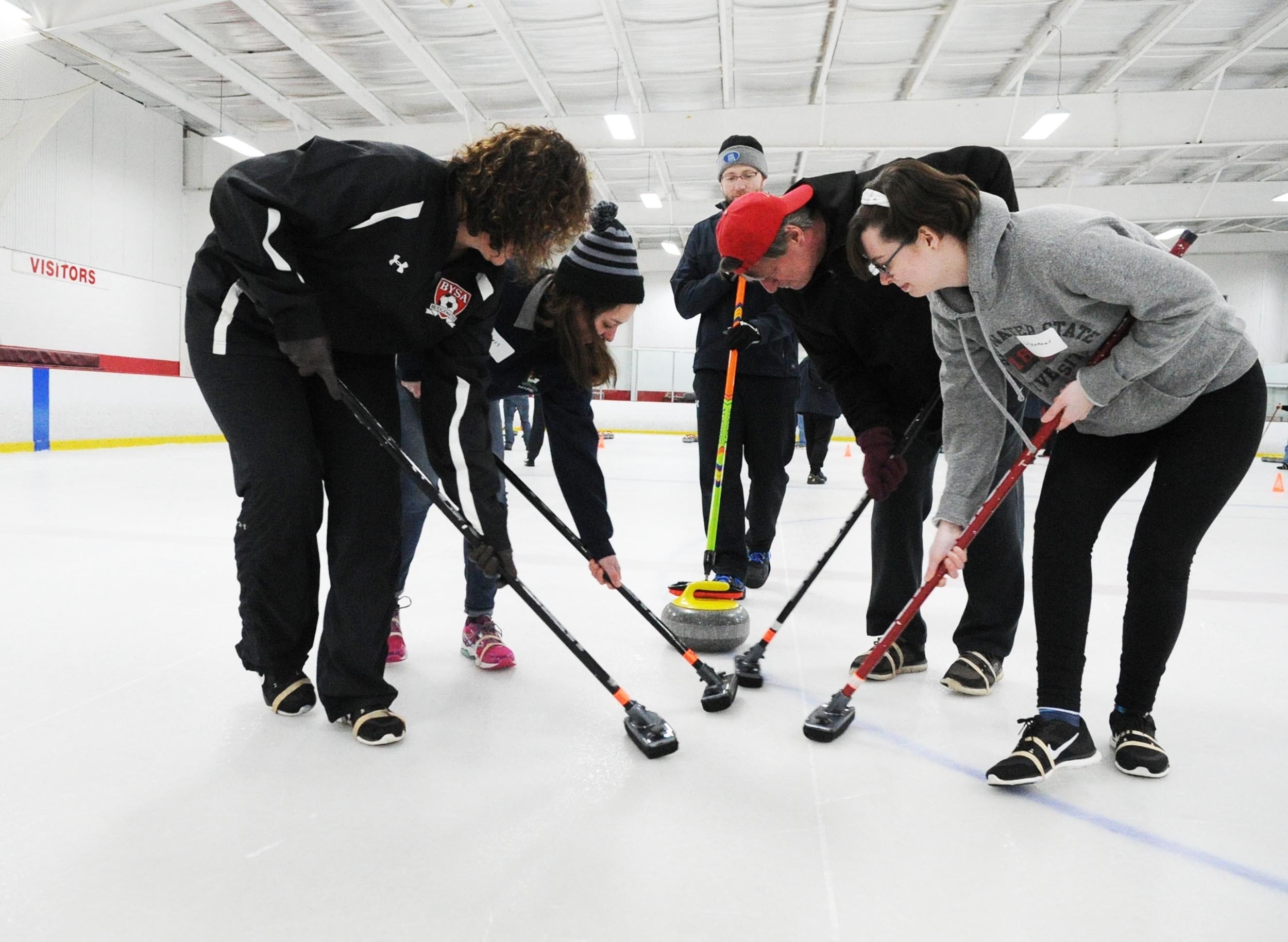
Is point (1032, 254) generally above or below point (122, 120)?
below

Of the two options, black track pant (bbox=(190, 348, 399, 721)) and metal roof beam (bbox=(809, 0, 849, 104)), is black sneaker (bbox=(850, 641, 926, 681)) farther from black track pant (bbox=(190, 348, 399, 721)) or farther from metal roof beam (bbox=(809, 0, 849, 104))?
metal roof beam (bbox=(809, 0, 849, 104))

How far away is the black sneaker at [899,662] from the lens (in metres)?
1.86

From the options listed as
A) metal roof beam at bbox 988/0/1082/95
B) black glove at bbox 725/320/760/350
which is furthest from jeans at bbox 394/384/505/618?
metal roof beam at bbox 988/0/1082/95

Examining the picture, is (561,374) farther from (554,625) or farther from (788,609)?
(788,609)

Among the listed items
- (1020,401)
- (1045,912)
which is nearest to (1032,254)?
(1020,401)

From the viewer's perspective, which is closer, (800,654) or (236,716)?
(236,716)

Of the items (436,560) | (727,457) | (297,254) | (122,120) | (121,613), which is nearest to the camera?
(297,254)

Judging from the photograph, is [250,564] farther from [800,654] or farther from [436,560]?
[436,560]

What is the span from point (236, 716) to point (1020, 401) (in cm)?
156

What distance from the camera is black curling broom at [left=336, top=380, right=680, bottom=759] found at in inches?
55.9

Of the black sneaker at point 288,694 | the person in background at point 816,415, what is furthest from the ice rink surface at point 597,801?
the person in background at point 816,415

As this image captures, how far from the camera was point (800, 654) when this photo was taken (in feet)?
6.64

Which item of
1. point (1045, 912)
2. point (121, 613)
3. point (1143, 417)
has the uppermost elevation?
point (1143, 417)

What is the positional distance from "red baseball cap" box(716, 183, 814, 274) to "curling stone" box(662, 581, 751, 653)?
816mm
